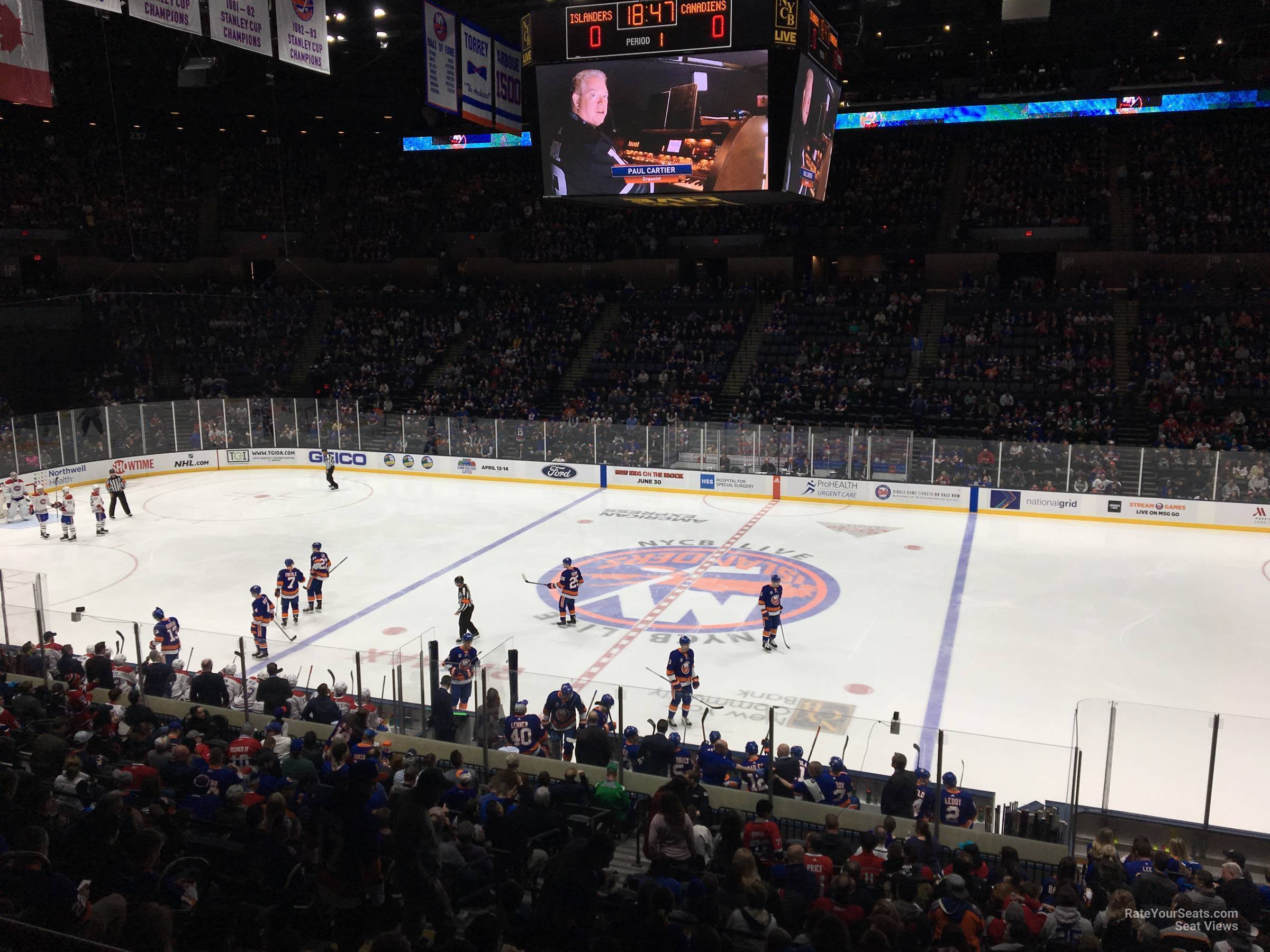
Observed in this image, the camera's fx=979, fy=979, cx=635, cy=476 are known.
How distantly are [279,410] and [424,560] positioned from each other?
45.8 feet

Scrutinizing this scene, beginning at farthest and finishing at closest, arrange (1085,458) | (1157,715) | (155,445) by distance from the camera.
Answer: (155,445), (1085,458), (1157,715)

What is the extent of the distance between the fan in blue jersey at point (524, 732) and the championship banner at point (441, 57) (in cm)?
1069

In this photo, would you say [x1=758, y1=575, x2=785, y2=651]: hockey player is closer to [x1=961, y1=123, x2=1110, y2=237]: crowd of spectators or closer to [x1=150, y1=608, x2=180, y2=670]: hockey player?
[x1=150, y1=608, x2=180, y2=670]: hockey player

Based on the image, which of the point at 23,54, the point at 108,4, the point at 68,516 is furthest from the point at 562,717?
the point at 68,516

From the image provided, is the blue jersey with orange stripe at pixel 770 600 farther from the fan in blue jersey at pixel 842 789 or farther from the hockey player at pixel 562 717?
the fan in blue jersey at pixel 842 789

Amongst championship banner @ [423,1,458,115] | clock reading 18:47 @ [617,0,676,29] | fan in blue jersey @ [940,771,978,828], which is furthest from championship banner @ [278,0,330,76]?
fan in blue jersey @ [940,771,978,828]

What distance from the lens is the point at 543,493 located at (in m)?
27.4

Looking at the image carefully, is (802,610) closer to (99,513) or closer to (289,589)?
(289,589)

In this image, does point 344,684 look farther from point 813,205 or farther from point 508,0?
point 813,205

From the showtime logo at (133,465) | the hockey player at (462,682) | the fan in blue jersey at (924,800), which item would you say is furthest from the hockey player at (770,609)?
the showtime logo at (133,465)

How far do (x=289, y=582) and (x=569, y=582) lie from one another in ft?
14.8

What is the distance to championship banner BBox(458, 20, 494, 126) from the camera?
16.9 meters

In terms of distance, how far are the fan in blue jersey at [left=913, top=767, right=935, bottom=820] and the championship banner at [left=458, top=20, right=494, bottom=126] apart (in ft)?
44.0

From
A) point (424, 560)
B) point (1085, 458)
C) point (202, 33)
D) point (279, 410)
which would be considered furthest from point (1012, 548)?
point (279, 410)
